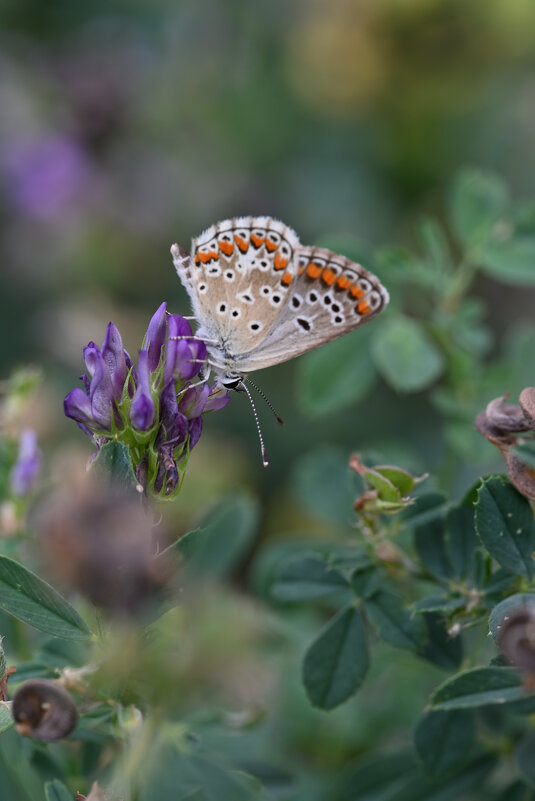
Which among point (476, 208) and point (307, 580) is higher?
point (476, 208)

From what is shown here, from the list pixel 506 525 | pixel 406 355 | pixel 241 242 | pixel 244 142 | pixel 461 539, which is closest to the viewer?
pixel 506 525

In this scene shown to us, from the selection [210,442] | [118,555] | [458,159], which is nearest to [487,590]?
[118,555]

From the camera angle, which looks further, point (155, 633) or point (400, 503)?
point (400, 503)

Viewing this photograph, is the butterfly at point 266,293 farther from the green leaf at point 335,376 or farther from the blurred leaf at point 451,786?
the blurred leaf at point 451,786

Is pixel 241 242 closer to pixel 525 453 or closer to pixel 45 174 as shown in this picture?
pixel 525 453

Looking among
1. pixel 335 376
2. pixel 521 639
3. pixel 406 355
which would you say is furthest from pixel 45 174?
pixel 521 639

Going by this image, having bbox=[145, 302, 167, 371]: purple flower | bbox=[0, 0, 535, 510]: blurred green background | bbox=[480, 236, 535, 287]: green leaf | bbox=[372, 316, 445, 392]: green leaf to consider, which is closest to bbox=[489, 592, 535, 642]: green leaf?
bbox=[145, 302, 167, 371]: purple flower

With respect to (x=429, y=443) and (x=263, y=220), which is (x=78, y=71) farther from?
(x=263, y=220)
